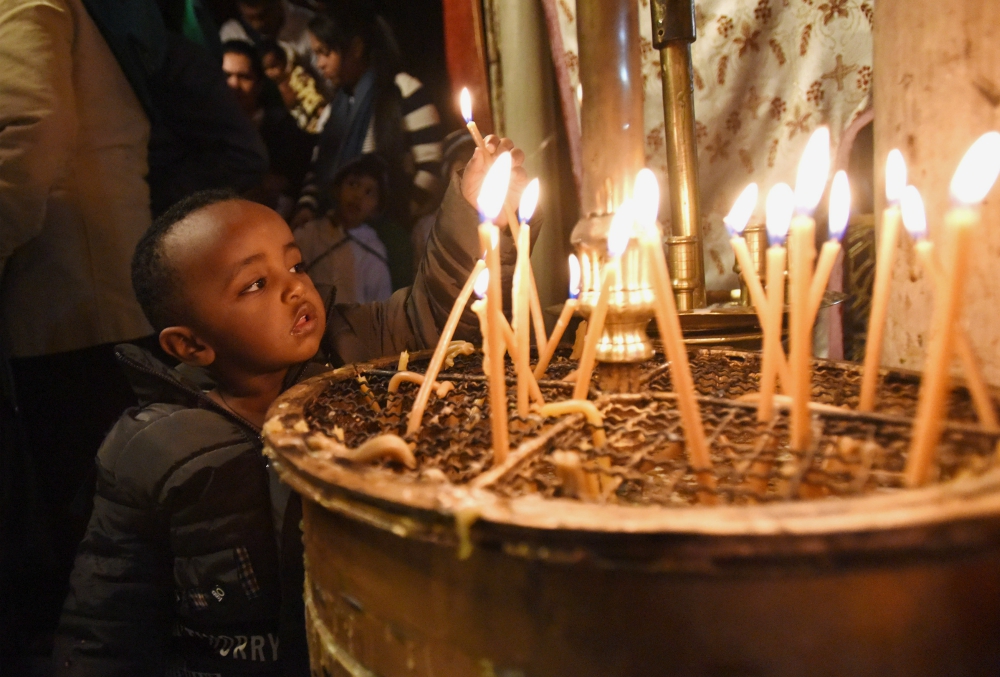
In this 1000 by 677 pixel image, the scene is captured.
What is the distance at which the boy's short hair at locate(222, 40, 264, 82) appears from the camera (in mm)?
3449

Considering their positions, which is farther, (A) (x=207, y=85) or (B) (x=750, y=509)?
(A) (x=207, y=85)

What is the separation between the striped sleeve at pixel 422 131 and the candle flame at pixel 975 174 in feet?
9.20

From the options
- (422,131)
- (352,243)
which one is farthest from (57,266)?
(422,131)

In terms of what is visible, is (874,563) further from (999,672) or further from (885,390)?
(885,390)

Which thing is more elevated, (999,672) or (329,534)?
A: (329,534)

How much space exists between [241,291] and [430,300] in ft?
2.72

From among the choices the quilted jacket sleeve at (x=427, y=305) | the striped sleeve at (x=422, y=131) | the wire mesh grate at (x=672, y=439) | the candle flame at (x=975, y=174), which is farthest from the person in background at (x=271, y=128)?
the candle flame at (x=975, y=174)

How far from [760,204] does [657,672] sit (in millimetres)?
2547

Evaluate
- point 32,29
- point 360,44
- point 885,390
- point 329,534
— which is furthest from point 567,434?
point 360,44

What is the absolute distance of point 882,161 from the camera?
1.88m


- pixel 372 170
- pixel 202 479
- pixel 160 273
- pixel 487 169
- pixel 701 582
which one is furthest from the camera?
pixel 372 170

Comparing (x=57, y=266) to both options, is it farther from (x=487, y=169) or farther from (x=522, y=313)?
(x=522, y=313)

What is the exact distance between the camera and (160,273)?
6.41 feet

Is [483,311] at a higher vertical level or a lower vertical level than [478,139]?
lower
